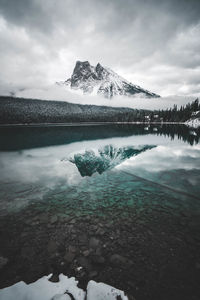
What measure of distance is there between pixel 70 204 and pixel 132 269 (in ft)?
20.1

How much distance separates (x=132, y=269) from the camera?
616 cm

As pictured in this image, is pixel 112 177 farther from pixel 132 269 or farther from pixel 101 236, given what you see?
pixel 132 269

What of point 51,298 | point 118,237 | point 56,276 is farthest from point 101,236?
point 51,298

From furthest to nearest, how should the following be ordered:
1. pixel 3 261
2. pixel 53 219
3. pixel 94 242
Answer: pixel 53 219
pixel 94 242
pixel 3 261

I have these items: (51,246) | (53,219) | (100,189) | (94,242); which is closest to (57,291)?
(51,246)

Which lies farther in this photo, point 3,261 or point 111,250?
point 111,250

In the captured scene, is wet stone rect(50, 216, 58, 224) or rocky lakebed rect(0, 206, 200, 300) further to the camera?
wet stone rect(50, 216, 58, 224)

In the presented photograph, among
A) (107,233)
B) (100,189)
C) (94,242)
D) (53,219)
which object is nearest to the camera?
(94,242)

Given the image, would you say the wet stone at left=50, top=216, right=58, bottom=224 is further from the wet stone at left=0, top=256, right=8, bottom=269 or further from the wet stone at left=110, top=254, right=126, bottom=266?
the wet stone at left=110, top=254, right=126, bottom=266

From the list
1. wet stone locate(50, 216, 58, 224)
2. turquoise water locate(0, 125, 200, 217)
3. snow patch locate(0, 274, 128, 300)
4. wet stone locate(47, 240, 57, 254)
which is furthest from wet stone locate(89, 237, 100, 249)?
wet stone locate(50, 216, 58, 224)

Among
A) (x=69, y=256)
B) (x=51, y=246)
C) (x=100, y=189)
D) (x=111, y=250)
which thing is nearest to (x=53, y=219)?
(x=51, y=246)

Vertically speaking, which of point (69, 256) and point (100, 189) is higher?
point (100, 189)

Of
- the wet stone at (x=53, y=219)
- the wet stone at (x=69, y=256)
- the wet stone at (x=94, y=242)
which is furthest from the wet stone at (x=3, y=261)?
the wet stone at (x=94, y=242)

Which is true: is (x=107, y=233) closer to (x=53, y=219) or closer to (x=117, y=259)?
(x=117, y=259)
